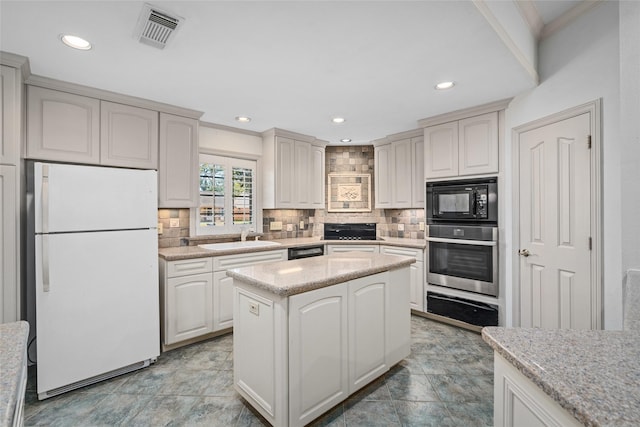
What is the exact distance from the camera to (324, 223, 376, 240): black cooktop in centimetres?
403

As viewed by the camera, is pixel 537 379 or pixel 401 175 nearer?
pixel 537 379

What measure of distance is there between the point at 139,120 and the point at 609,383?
3.35m

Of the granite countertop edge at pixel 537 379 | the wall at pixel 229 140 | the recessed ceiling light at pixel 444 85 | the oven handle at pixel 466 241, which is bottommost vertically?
the granite countertop edge at pixel 537 379

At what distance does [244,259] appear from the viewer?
10.3 ft

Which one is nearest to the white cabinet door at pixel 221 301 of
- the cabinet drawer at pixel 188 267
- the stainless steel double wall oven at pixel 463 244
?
the cabinet drawer at pixel 188 267

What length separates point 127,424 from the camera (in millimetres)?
1770

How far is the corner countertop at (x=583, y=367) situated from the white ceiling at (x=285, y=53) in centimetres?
155

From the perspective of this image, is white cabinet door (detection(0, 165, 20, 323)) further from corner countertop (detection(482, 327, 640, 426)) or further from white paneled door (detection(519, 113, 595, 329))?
white paneled door (detection(519, 113, 595, 329))

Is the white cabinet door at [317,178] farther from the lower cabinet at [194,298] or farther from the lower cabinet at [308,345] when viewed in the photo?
the lower cabinet at [308,345]

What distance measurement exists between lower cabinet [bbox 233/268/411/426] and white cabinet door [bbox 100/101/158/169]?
171 cm

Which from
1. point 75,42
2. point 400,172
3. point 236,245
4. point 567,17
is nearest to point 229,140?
point 236,245

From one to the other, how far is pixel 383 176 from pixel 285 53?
264 cm

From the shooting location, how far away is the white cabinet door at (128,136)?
2543 mm

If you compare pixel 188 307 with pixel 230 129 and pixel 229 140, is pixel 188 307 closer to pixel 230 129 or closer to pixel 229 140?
pixel 229 140
